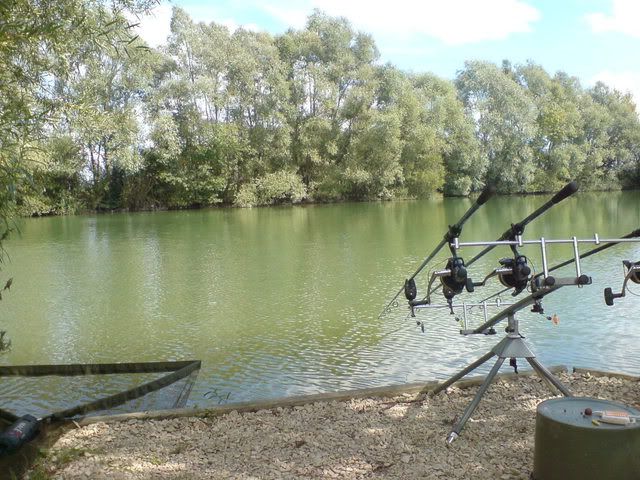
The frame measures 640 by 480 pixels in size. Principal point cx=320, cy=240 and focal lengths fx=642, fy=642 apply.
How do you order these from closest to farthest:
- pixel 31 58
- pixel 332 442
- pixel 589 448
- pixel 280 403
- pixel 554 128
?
1. pixel 589 448
2. pixel 332 442
3. pixel 280 403
4. pixel 31 58
5. pixel 554 128

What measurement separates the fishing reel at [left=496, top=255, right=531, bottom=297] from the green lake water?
0.79 m

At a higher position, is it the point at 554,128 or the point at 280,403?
the point at 554,128

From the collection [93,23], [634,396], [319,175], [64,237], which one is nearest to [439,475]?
[634,396]

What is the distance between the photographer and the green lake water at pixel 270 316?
556cm

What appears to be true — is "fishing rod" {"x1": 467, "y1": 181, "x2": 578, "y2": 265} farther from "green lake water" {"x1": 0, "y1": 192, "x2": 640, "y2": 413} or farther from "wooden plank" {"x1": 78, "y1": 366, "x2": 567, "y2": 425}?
"wooden plank" {"x1": 78, "y1": 366, "x2": 567, "y2": 425}

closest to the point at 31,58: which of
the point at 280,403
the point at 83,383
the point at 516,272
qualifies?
the point at 83,383

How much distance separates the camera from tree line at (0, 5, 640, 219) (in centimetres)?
3306

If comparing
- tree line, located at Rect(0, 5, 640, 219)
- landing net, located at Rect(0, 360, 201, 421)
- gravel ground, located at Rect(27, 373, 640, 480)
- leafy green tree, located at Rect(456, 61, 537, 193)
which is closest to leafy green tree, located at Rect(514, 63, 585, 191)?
tree line, located at Rect(0, 5, 640, 219)

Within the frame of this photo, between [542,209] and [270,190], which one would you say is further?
[270,190]

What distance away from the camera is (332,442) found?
130 inches

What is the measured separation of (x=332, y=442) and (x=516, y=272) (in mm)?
1269

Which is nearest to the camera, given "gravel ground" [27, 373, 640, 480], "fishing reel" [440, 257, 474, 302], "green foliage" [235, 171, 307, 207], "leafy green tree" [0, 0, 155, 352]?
"gravel ground" [27, 373, 640, 480]

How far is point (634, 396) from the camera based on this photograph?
12.5 feet

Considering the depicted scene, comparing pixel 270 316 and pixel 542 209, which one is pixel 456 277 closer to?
pixel 542 209
